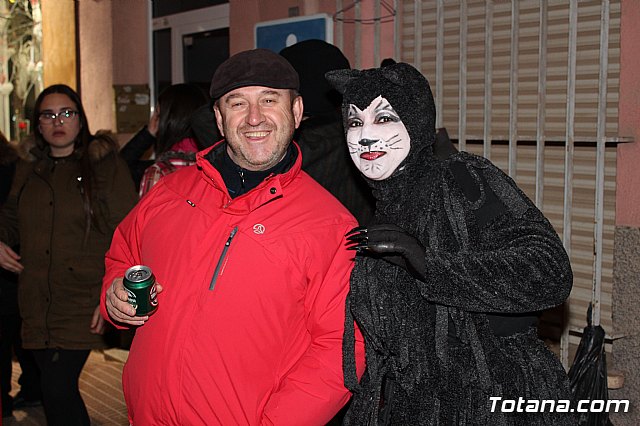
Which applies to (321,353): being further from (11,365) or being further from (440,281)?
(11,365)

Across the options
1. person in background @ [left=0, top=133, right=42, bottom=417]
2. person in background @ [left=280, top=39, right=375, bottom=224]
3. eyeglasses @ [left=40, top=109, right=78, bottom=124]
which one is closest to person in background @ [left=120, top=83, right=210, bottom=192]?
eyeglasses @ [left=40, top=109, right=78, bottom=124]

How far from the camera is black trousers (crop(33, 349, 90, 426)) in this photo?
3.62 meters

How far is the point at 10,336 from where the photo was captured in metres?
4.87

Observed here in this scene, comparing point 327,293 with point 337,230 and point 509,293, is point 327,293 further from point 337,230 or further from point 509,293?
point 509,293

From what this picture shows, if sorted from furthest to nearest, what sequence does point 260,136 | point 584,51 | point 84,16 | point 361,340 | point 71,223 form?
point 84,16 < point 584,51 < point 71,223 < point 260,136 < point 361,340

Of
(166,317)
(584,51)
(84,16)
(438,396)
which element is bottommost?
(438,396)

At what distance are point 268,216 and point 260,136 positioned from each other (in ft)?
0.84

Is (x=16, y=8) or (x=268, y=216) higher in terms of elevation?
(x=16, y=8)

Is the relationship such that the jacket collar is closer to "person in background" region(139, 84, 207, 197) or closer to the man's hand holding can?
the man's hand holding can

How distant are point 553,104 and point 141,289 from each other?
294 centimetres

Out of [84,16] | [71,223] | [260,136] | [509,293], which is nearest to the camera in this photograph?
[509,293]

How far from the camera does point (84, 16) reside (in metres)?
7.55

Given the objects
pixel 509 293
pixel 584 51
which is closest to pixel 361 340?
pixel 509 293

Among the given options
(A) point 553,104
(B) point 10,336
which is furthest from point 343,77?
(B) point 10,336
